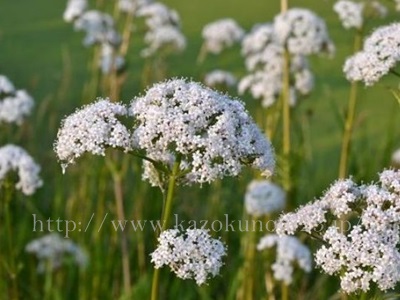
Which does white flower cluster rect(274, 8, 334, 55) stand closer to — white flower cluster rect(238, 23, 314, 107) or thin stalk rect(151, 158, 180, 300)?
white flower cluster rect(238, 23, 314, 107)

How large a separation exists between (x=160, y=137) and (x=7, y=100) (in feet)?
5.55

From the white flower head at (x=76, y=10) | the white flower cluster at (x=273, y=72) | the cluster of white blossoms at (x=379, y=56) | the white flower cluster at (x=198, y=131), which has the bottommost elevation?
the white flower cluster at (x=198, y=131)

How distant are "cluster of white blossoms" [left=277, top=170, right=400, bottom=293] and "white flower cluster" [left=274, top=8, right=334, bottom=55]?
1.75 meters

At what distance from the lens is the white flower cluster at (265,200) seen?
11.5ft

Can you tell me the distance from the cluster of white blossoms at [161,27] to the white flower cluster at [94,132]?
2.50 m

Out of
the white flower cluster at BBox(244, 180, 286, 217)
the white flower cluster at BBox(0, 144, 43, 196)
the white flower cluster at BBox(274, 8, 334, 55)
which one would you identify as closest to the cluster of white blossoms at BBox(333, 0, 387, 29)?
the white flower cluster at BBox(274, 8, 334, 55)

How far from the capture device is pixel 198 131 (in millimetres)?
1838

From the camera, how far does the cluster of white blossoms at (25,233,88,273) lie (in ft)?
12.1

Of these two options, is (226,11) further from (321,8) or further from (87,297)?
(87,297)

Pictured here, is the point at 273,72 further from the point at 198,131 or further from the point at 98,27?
the point at 198,131

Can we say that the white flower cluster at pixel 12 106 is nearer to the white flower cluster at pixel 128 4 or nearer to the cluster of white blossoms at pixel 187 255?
the white flower cluster at pixel 128 4

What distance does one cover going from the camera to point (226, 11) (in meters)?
8.07

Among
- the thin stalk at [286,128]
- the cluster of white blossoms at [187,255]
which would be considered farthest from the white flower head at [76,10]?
the cluster of white blossoms at [187,255]

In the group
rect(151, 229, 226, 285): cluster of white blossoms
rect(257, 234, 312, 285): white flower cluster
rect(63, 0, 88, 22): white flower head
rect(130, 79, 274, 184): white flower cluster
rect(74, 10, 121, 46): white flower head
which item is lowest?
rect(151, 229, 226, 285): cluster of white blossoms
